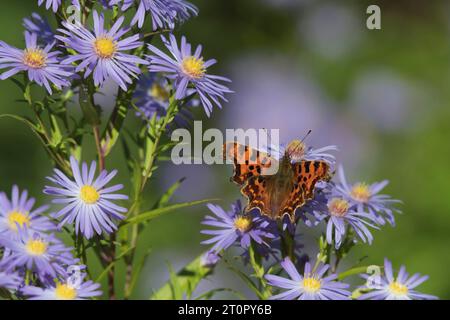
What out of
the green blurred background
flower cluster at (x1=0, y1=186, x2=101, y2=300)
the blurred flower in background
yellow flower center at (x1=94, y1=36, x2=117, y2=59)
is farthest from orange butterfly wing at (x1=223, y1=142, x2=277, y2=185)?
the blurred flower in background

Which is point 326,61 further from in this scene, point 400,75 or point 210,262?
point 210,262

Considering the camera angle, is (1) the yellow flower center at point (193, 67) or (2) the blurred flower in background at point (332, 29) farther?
(2) the blurred flower in background at point (332, 29)

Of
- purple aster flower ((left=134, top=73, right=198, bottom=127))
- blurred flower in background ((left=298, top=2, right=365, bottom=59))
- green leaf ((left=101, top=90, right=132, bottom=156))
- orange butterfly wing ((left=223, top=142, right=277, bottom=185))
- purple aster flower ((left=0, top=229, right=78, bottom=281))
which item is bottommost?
purple aster flower ((left=0, top=229, right=78, bottom=281))

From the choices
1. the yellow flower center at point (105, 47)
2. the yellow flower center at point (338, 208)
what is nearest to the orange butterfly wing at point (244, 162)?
the yellow flower center at point (338, 208)

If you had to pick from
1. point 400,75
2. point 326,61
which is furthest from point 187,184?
point 400,75

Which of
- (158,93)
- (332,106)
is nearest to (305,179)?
(158,93)

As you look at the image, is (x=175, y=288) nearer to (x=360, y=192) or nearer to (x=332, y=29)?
(x=360, y=192)

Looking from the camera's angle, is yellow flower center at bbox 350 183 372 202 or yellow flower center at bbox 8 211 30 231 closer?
yellow flower center at bbox 8 211 30 231

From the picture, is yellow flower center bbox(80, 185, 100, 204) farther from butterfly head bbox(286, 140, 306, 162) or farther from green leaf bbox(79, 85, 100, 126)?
butterfly head bbox(286, 140, 306, 162)

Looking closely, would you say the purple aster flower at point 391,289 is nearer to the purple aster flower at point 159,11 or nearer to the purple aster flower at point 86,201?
the purple aster flower at point 86,201
